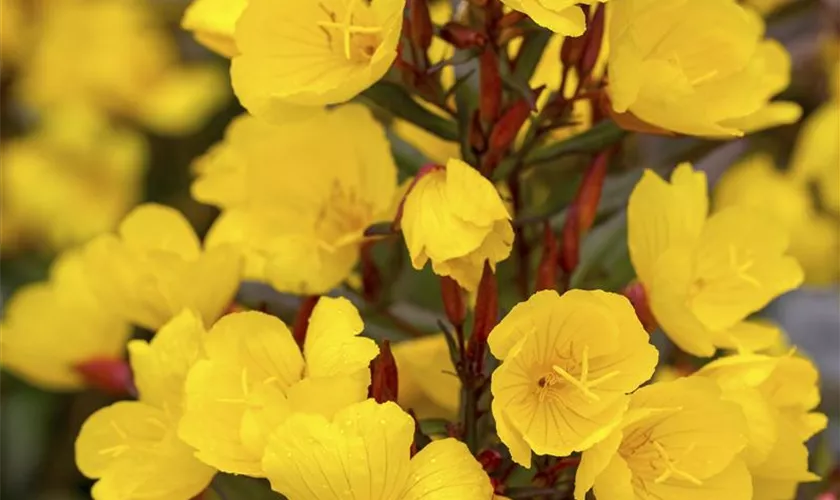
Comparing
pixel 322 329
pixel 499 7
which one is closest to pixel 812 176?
pixel 499 7

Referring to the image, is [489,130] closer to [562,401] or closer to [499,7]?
[499,7]

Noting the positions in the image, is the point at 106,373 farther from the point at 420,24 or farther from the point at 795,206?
the point at 795,206

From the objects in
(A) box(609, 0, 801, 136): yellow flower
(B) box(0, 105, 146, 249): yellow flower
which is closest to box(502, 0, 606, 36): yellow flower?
(A) box(609, 0, 801, 136): yellow flower

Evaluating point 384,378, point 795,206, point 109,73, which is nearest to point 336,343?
point 384,378

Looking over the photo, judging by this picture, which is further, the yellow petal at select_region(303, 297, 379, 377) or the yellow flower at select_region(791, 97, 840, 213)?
the yellow flower at select_region(791, 97, 840, 213)

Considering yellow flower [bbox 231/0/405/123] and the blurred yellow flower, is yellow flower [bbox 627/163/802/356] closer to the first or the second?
yellow flower [bbox 231/0/405/123]

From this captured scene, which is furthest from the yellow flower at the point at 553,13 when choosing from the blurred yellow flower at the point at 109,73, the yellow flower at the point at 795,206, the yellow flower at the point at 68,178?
the blurred yellow flower at the point at 109,73

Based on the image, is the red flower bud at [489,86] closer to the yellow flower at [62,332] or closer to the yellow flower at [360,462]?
the yellow flower at [360,462]
